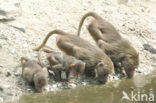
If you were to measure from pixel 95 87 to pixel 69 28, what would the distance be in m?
2.88

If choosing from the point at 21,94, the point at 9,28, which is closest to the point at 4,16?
the point at 9,28

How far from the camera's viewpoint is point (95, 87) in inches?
436

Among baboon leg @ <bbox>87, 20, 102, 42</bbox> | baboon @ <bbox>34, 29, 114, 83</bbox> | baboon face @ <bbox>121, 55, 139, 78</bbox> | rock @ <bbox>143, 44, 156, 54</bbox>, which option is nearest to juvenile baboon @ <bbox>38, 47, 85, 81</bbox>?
baboon @ <bbox>34, 29, 114, 83</bbox>

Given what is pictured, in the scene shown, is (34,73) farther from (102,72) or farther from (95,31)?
(95,31)

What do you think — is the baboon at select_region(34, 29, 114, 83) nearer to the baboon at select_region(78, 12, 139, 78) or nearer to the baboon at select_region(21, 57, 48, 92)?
the baboon at select_region(78, 12, 139, 78)

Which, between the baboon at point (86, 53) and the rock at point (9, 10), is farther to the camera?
the rock at point (9, 10)

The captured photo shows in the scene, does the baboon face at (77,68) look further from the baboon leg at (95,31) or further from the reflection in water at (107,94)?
the baboon leg at (95,31)

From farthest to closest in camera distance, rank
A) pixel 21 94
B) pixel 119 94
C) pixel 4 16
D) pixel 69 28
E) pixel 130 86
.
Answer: pixel 69 28 → pixel 4 16 → pixel 130 86 → pixel 119 94 → pixel 21 94

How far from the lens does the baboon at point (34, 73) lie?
10.1 meters

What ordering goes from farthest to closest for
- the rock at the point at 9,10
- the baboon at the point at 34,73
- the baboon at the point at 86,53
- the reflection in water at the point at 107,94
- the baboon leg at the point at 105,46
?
the rock at the point at 9,10 < the baboon leg at the point at 105,46 < the baboon at the point at 86,53 < the baboon at the point at 34,73 < the reflection in water at the point at 107,94

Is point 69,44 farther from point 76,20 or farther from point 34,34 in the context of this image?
point 76,20

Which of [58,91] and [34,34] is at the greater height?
[34,34]


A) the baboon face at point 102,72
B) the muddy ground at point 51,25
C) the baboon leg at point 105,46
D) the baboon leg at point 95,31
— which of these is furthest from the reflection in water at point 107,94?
the baboon leg at point 95,31

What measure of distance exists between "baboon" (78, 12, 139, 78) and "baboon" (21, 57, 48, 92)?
229cm
